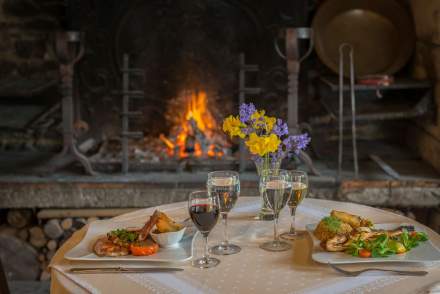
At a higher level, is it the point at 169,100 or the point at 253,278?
the point at 169,100

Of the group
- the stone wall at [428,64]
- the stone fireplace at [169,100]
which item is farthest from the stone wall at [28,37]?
the stone wall at [428,64]

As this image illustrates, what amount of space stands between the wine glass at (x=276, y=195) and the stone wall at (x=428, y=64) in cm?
221

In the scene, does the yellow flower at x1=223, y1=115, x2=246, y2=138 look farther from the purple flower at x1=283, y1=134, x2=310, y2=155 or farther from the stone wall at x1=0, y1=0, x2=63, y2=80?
the stone wall at x1=0, y1=0, x2=63, y2=80

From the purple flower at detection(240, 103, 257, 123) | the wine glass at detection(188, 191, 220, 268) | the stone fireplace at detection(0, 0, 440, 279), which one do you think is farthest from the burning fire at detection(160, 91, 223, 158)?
the wine glass at detection(188, 191, 220, 268)

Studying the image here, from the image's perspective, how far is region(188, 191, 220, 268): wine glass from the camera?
1538 millimetres

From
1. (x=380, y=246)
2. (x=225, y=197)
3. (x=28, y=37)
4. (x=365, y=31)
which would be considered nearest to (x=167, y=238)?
(x=225, y=197)

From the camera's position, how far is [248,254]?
1.65 metres

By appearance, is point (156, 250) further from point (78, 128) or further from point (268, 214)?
point (78, 128)

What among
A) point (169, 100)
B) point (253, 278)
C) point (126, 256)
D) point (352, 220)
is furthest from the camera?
point (169, 100)

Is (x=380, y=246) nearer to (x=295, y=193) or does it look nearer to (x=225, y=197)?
(x=295, y=193)

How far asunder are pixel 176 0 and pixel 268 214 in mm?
2444

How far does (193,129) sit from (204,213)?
7.82ft

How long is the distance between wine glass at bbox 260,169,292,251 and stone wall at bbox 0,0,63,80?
2.98 metres

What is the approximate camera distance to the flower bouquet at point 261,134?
1798 millimetres
